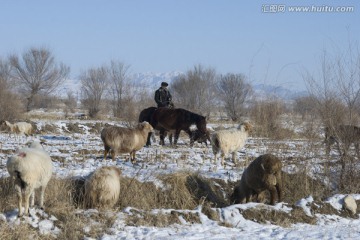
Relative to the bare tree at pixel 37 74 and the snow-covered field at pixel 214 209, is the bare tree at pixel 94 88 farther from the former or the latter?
the snow-covered field at pixel 214 209

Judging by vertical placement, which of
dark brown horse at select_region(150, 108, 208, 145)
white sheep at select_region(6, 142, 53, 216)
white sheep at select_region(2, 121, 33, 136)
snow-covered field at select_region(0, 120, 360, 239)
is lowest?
snow-covered field at select_region(0, 120, 360, 239)

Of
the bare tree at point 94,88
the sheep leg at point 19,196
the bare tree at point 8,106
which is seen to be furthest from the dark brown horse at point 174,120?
the bare tree at point 94,88

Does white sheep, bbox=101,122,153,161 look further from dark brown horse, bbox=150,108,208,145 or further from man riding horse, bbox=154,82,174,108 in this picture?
man riding horse, bbox=154,82,174,108

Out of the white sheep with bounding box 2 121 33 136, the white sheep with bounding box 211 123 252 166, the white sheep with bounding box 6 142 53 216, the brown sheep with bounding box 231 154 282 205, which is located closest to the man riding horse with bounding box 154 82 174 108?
the white sheep with bounding box 211 123 252 166

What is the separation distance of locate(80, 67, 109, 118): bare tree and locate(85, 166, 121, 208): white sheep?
41.7 m

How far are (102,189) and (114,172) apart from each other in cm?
54

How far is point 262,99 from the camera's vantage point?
13797mm

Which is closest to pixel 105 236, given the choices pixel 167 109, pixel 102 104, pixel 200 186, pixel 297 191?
pixel 200 186

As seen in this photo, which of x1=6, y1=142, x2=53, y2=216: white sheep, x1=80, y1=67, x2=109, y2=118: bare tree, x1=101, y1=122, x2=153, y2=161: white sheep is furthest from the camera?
x1=80, y1=67, x2=109, y2=118: bare tree

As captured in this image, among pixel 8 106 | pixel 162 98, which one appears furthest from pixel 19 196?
pixel 8 106

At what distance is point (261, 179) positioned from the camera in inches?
388

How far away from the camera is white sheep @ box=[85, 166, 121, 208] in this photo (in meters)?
8.92

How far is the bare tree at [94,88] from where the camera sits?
173ft

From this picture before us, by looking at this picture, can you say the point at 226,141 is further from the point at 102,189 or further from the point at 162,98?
the point at 162,98
